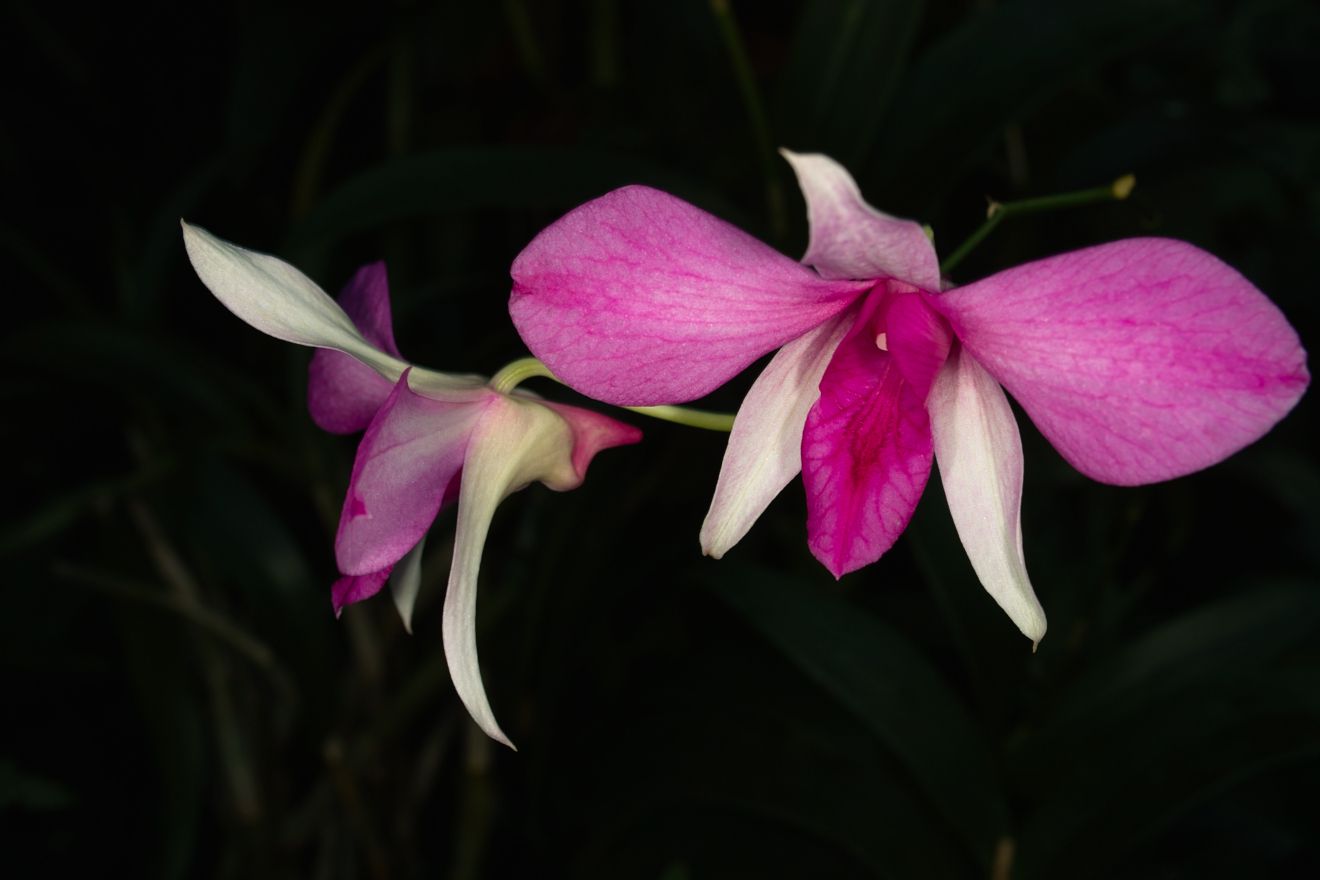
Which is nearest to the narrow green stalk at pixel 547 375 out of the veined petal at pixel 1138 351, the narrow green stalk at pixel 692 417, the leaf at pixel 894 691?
the narrow green stalk at pixel 692 417

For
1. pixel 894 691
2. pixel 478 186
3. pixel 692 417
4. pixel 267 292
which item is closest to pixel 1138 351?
pixel 692 417

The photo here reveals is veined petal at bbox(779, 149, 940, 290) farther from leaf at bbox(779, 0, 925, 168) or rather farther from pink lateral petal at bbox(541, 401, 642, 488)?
leaf at bbox(779, 0, 925, 168)

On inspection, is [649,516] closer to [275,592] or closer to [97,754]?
[275,592]

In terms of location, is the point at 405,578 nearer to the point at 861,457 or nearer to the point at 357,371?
the point at 357,371

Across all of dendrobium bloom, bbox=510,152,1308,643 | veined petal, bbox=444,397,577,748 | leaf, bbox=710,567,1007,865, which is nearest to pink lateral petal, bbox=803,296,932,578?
dendrobium bloom, bbox=510,152,1308,643

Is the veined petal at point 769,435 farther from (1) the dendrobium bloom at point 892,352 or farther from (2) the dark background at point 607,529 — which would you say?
(2) the dark background at point 607,529

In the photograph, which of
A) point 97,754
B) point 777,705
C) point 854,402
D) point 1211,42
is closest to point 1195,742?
point 777,705
